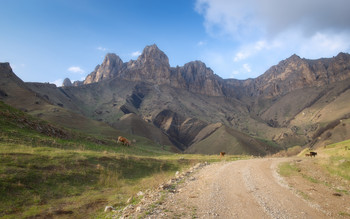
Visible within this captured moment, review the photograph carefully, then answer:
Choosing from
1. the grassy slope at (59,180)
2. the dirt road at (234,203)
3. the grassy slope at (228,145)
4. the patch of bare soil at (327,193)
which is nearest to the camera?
the dirt road at (234,203)

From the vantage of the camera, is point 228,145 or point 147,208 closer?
point 147,208

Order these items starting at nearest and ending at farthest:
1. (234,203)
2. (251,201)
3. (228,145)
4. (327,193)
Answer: (234,203)
(251,201)
(327,193)
(228,145)

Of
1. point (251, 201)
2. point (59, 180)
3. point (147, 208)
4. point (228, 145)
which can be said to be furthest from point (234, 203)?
point (228, 145)

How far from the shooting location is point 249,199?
9.83 m

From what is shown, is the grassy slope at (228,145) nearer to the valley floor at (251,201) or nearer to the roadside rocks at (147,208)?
the valley floor at (251,201)

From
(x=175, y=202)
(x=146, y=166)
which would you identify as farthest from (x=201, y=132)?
(x=175, y=202)

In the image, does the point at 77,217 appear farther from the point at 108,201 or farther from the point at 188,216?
the point at 188,216

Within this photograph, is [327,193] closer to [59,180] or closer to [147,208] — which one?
[147,208]

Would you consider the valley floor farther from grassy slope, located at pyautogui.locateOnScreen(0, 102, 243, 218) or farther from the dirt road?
grassy slope, located at pyautogui.locateOnScreen(0, 102, 243, 218)

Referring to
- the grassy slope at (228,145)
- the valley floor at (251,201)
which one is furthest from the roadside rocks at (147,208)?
the grassy slope at (228,145)

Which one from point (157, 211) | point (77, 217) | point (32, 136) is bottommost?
point (77, 217)

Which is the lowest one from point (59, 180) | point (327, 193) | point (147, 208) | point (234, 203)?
point (59, 180)

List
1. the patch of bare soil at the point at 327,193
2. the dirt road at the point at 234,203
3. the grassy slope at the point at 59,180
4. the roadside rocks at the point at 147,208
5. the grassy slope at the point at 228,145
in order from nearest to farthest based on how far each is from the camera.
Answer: the roadside rocks at the point at 147,208 < the dirt road at the point at 234,203 < the patch of bare soil at the point at 327,193 < the grassy slope at the point at 59,180 < the grassy slope at the point at 228,145

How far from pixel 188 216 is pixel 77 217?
4.90 meters
